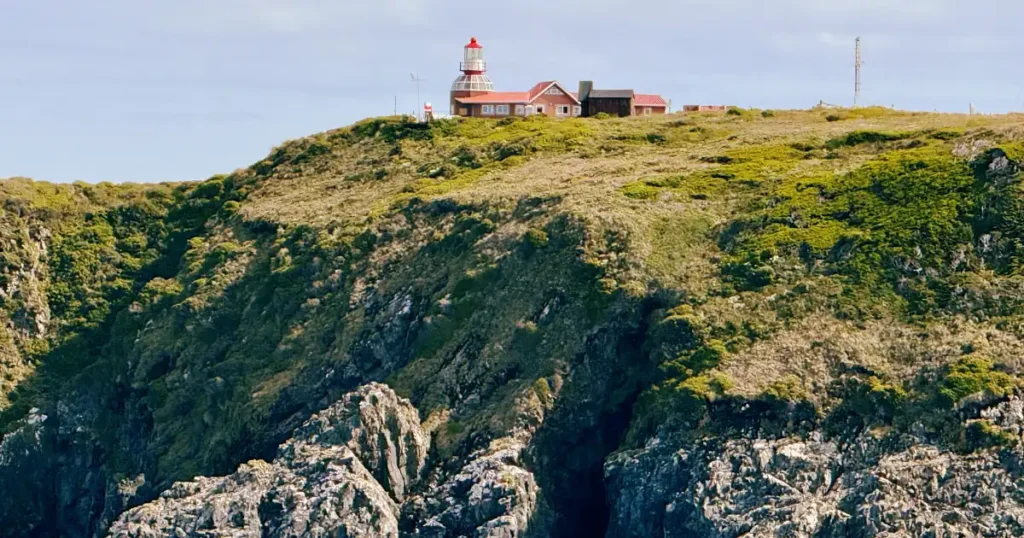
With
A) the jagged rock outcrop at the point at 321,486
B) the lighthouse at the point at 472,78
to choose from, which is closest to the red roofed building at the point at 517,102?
the lighthouse at the point at 472,78

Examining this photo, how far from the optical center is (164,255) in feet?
438

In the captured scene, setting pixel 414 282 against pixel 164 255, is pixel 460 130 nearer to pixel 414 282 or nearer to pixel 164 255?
pixel 164 255

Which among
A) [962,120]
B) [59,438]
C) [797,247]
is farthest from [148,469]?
[962,120]

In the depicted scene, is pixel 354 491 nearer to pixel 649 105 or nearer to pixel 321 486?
pixel 321 486

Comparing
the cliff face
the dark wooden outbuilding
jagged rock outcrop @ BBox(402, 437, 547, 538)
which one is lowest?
jagged rock outcrop @ BBox(402, 437, 547, 538)

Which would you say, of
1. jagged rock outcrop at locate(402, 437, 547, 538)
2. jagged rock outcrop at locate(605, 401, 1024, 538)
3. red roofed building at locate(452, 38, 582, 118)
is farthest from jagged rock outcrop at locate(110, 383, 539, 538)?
red roofed building at locate(452, 38, 582, 118)

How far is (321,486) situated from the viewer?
3681 inches

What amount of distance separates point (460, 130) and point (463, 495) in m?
50.5

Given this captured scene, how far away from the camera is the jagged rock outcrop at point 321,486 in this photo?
92562mm

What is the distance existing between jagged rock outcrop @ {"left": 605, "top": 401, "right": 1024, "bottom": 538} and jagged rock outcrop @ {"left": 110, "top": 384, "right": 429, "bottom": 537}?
10.2 m

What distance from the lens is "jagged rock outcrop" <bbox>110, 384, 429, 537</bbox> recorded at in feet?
304

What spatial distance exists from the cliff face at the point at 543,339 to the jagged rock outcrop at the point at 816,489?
0.13m

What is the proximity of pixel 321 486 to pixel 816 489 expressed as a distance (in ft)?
71.4

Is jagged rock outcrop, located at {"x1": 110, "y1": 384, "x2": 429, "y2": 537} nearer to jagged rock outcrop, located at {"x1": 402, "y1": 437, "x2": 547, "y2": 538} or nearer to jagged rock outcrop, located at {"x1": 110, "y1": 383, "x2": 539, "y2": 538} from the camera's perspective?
jagged rock outcrop, located at {"x1": 110, "y1": 383, "x2": 539, "y2": 538}
